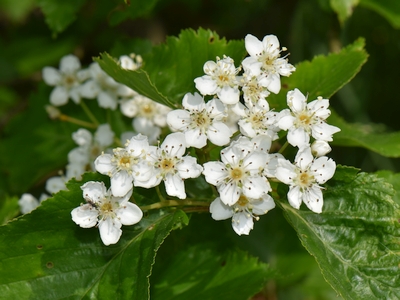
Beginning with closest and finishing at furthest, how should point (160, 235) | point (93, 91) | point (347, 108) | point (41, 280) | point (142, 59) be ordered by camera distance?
point (160, 235), point (41, 280), point (142, 59), point (93, 91), point (347, 108)

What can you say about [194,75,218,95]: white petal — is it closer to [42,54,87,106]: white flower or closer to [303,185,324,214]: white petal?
[303,185,324,214]: white petal

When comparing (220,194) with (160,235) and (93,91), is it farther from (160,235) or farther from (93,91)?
(93,91)

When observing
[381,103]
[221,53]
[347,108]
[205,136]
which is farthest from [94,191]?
[381,103]

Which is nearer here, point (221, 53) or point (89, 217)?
point (89, 217)

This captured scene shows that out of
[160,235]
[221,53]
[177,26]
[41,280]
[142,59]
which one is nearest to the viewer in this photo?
[160,235]

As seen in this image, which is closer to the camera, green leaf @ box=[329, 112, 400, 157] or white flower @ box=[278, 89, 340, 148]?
white flower @ box=[278, 89, 340, 148]

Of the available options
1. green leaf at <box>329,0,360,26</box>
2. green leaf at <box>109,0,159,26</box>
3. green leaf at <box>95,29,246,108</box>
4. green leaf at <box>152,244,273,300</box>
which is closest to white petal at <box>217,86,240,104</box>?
green leaf at <box>95,29,246,108</box>
